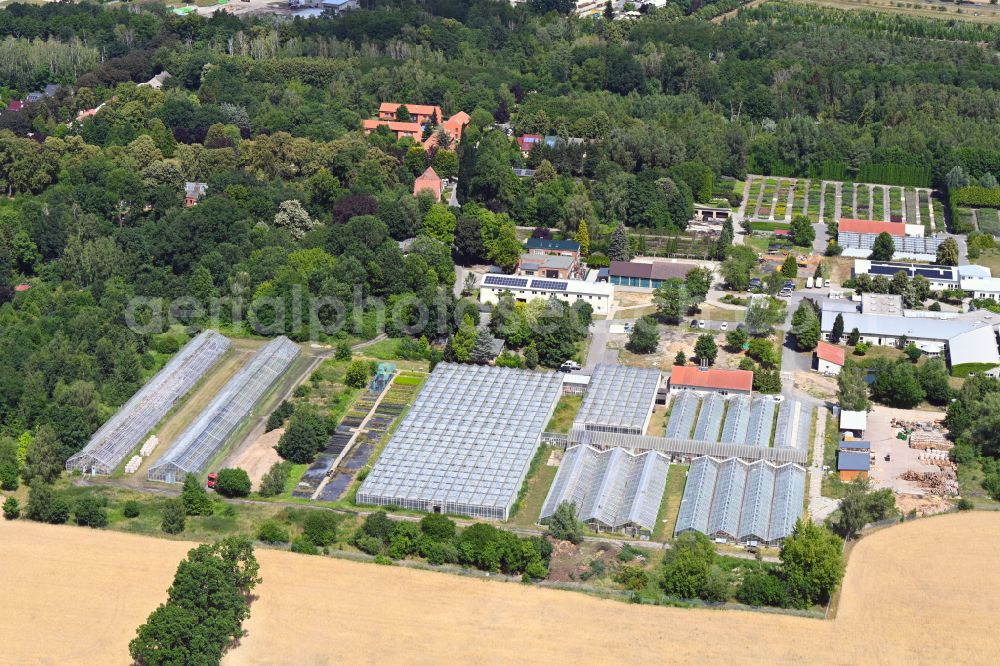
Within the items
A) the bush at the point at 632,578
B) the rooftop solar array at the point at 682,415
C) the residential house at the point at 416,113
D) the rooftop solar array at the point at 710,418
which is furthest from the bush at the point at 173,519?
the residential house at the point at 416,113

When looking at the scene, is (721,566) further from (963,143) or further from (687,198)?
(963,143)

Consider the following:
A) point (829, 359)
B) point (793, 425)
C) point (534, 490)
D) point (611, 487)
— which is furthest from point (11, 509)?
point (829, 359)

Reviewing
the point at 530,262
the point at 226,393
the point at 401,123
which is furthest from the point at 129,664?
the point at 401,123

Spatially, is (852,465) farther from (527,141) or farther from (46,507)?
(527,141)

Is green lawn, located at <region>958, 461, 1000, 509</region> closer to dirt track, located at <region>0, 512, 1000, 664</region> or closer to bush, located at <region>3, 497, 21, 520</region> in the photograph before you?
dirt track, located at <region>0, 512, 1000, 664</region>

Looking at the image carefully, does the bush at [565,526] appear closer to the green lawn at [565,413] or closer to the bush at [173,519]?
the green lawn at [565,413]

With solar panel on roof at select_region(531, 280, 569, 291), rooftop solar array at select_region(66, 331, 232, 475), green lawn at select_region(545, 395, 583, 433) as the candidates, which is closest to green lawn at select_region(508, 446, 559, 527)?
green lawn at select_region(545, 395, 583, 433)
